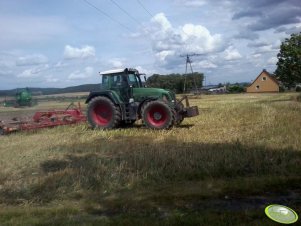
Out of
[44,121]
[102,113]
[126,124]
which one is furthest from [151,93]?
[44,121]

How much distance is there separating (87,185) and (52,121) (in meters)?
11.0

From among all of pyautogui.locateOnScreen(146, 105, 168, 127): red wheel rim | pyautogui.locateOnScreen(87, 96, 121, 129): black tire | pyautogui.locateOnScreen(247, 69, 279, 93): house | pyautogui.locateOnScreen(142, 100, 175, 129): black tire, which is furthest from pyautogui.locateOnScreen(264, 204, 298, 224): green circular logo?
pyautogui.locateOnScreen(247, 69, 279, 93): house

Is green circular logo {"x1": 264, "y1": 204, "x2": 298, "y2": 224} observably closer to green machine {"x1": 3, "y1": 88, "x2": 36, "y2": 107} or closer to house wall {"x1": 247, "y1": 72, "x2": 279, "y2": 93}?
green machine {"x1": 3, "y1": 88, "x2": 36, "y2": 107}

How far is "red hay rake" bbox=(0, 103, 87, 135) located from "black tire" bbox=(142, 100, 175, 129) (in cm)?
444

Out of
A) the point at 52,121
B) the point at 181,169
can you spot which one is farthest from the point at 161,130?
the point at 181,169

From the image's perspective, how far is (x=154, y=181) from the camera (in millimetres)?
8250

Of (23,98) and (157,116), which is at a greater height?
(157,116)

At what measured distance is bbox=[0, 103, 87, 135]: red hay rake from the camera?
1761cm

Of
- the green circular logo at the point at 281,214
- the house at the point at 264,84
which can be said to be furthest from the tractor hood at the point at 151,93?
the house at the point at 264,84

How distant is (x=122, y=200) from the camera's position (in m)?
7.24

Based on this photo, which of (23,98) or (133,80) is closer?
(133,80)

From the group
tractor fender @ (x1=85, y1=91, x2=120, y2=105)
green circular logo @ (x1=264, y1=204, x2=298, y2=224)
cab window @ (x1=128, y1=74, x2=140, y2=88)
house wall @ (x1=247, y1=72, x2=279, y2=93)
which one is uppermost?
cab window @ (x1=128, y1=74, x2=140, y2=88)

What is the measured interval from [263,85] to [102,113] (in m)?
81.8

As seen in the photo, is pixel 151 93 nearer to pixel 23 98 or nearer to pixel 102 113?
pixel 102 113
